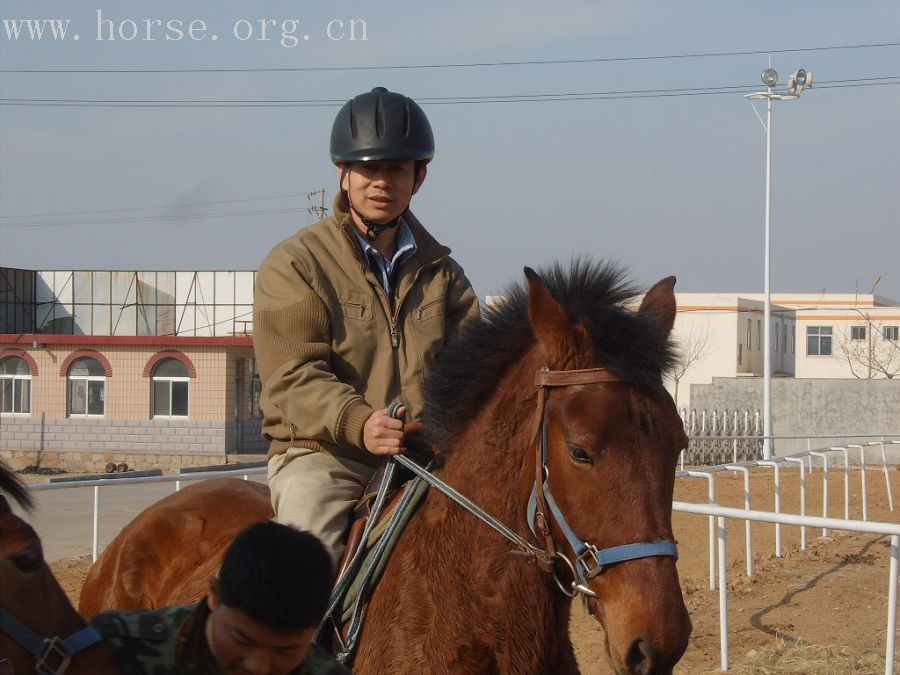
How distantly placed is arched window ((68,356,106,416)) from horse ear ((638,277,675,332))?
3261 centimetres

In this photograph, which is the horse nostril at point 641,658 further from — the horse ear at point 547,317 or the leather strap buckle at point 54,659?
the leather strap buckle at point 54,659

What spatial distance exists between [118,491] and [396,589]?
1691 centimetres

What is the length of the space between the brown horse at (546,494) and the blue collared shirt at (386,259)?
0.52 metres

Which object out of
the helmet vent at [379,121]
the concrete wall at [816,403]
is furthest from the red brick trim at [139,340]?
the helmet vent at [379,121]

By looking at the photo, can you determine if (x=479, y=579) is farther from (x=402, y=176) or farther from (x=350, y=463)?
(x=402, y=176)

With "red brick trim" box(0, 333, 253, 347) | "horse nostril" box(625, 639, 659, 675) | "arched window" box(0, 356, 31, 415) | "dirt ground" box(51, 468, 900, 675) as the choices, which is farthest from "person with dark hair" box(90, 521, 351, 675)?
"arched window" box(0, 356, 31, 415)

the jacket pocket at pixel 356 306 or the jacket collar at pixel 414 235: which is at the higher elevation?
the jacket collar at pixel 414 235

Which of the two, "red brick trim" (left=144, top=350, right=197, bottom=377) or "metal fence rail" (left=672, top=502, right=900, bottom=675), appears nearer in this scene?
"metal fence rail" (left=672, top=502, right=900, bottom=675)

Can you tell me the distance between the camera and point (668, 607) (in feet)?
8.50

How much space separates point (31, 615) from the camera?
5.59 ft

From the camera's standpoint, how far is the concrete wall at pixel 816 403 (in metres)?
31.0

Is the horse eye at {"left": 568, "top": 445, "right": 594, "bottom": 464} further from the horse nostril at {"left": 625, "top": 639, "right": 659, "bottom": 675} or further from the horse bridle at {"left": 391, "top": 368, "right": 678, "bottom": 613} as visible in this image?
the horse nostril at {"left": 625, "top": 639, "right": 659, "bottom": 675}

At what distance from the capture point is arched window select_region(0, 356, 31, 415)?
33.8 metres

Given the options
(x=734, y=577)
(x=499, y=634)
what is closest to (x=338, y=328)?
(x=499, y=634)
